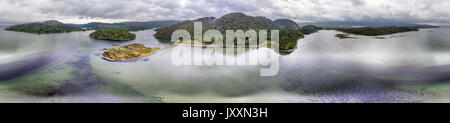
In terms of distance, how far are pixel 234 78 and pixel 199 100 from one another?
5084 millimetres

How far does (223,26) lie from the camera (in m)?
74.6

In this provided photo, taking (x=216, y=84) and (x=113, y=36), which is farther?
(x=113, y=36)

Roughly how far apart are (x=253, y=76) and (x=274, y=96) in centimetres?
440

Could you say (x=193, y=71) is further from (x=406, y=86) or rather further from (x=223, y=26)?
(x=223, y=26)

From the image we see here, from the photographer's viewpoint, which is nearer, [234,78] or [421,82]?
[421,82]

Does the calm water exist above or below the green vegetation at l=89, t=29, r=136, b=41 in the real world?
below

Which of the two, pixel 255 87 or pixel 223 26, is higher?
pixel 223 26

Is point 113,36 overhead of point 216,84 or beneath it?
overhead

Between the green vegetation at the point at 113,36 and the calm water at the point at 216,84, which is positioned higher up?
the green vegetation at the point at 113,36

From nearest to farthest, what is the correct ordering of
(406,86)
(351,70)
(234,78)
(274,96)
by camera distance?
(274,96), (406,86), (234,78), (351,70)

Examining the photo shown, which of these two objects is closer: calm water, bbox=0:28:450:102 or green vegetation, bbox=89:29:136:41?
calm water, bbox=0:28:450:102

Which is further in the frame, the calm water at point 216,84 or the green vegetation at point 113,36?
the green vegetation at point 113,36

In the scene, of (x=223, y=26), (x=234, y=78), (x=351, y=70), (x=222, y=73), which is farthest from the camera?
(x=223, y=26)

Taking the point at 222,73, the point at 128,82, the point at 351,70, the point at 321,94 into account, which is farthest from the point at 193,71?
the point at 351,70
